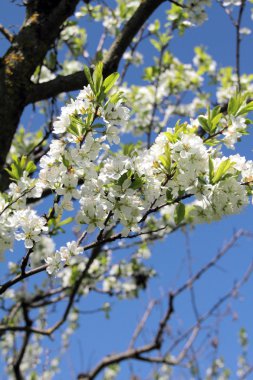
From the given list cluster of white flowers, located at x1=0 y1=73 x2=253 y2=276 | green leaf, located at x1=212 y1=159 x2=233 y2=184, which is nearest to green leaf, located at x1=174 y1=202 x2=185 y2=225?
cluster of white flowers, located at x1=0 y1=73 x2=253 y2=276

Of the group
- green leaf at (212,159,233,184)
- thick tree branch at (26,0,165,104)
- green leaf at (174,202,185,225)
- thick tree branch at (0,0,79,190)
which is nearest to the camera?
green leaf at (212,159,233,184)

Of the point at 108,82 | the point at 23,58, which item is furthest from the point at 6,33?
the point at 108,82

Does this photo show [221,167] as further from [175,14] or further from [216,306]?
[216,306]

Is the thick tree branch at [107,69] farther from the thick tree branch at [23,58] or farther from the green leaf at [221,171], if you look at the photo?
the green leaf at [221,171]

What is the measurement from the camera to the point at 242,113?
5.31 ft

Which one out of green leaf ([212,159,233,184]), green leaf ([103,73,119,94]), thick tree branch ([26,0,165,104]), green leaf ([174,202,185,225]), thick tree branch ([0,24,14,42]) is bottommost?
green leaf ([212,159,233,184])

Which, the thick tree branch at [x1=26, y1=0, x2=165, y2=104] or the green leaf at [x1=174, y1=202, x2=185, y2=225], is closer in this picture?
the green leaf at [x1=174, y1=202, x2=185, y2=225]

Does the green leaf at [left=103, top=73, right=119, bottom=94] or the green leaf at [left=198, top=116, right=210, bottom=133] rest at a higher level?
the green leaf at [left=103, top=73, right=119, bottom=94]

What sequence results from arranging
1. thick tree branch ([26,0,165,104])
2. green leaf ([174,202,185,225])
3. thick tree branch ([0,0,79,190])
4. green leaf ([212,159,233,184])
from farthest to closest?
1. thick tree branch ([26,0,165,104])
2. thick tree branch ([0,0,79,190])
3. green leaf ([174,202,185,225])
4. green leaf ([212,159,233,184])

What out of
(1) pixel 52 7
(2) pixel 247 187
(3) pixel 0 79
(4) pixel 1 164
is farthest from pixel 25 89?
(2) pixel 247 187

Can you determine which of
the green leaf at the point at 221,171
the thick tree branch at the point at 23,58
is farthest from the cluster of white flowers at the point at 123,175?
the thick tree branch at the point at 23,58

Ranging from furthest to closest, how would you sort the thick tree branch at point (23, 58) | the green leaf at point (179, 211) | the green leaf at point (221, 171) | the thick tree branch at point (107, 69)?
the thick tree branch at point (107, 69)
the thick tree branch at point (23, 58)
the green leaf at point (179, 211)
the green leaf at point (221, 171)

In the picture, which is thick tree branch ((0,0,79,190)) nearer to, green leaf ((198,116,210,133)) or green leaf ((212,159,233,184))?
green leaf ((198,116,210,133))

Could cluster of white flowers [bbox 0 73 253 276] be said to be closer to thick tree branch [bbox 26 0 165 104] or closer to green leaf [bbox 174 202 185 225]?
green leaf [bbox 174 202 185 225]
